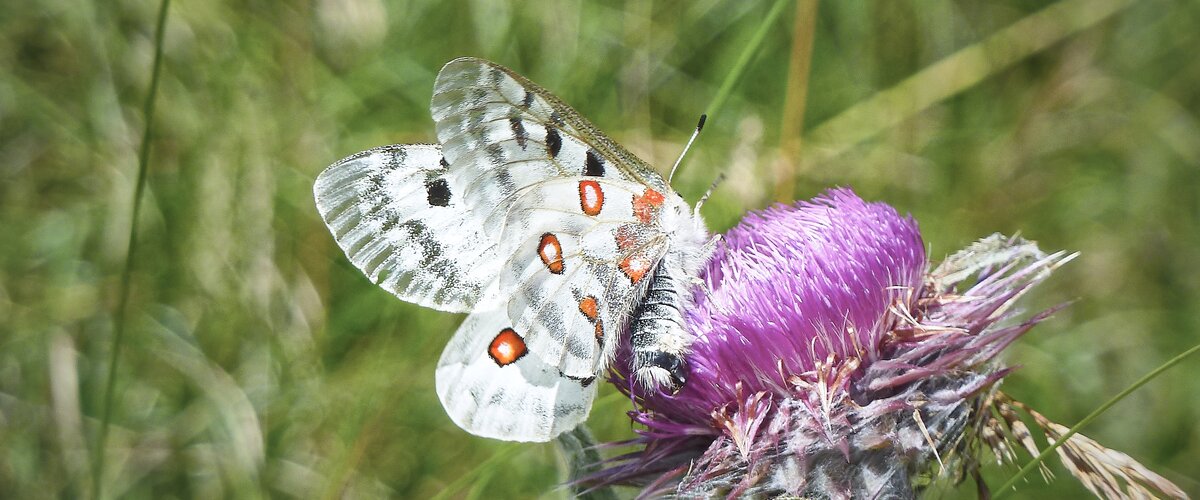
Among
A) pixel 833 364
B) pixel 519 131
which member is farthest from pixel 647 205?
pixel 833 364

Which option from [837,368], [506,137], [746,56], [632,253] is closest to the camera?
[837,368]

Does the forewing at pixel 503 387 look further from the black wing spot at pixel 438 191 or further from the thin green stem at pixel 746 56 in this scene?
the thin green stem at pixel 746 56

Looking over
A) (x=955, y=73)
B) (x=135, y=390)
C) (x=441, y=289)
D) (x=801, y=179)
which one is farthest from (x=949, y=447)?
(x=135, y=390)

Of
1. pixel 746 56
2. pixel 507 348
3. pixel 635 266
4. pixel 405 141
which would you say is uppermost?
pixel 405 141

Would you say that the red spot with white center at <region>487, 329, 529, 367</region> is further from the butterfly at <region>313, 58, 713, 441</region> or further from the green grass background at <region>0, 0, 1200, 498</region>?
the green grass background at <region>0, 0, 1200, 498</region>

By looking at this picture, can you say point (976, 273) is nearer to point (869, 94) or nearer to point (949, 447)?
point (949, 447)

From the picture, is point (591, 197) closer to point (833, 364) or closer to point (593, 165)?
point (593, 165)

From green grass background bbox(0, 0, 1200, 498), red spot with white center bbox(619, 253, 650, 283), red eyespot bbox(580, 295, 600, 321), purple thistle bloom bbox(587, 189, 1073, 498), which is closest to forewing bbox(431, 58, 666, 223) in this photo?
red spot with white center bbox(619, 253, 650, 283)
